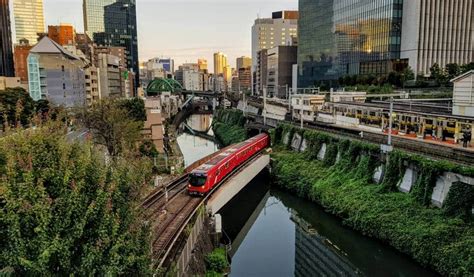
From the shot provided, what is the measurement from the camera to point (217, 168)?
95.6 feet

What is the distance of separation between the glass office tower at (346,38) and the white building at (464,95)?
4091 centimetres

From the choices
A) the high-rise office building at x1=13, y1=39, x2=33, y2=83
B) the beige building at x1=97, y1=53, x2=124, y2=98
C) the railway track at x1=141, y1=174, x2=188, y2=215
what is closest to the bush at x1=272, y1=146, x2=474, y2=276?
the railway track at x1=141, y1=174, x2=188, y2=215

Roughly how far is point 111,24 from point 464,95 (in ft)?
525

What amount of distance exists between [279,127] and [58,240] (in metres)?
41.3

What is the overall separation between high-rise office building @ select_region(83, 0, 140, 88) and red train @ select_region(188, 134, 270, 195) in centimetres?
13311

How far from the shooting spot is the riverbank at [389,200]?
1942 cm

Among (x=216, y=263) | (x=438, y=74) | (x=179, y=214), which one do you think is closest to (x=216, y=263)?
(x=216, y=263)

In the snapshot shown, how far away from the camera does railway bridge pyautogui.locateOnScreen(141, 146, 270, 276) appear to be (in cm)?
1624

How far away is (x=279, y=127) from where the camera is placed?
4806 cm

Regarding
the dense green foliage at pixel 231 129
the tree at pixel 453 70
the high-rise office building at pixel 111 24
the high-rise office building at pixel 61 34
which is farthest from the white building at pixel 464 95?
the high-rise office building at pixel 111 24

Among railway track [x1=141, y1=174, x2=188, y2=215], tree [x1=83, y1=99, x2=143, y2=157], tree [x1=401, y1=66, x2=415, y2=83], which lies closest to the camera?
railway track [x1=141, y1=174, x2=188, y2=215]

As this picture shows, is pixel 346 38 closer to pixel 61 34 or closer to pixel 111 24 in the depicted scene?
pixel 61 34

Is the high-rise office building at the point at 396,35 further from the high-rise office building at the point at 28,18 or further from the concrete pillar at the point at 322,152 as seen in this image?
the high-rise office building at the point at 28,18

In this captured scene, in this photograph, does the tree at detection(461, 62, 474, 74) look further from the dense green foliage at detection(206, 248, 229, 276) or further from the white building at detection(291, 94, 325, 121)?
the dense green foliage at detection(206, 248, 229, 276)
